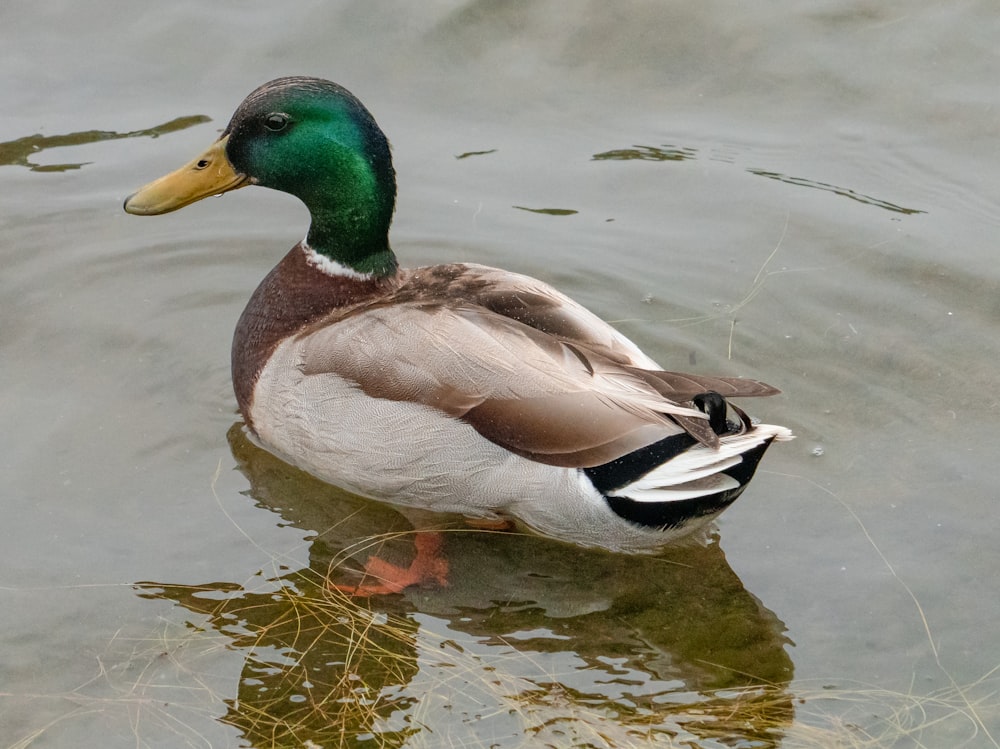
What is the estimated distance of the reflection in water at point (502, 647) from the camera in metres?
4.43

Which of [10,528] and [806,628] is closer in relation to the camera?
[806,628]

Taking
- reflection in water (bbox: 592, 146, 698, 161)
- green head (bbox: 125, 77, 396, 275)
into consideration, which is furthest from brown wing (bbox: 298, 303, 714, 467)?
reflection in water (bbox: 592, 146, 698, 161)

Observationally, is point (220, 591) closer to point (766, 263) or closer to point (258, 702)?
point (258, 702)

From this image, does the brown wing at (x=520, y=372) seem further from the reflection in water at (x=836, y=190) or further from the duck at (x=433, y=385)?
the reflection in water at (x=836, y=190)

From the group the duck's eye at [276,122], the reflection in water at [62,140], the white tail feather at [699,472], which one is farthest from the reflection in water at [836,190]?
the reflection in water at [62,140]

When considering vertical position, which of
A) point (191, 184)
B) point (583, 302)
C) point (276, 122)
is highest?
point (276, 122)

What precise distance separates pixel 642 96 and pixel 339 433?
3.72m

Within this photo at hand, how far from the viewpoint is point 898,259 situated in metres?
6.79

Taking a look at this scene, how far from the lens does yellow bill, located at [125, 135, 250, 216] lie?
5.53 metres

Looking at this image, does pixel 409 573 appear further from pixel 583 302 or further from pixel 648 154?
pixel 648 154

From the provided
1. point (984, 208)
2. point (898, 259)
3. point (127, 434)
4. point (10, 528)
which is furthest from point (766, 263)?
point (10, 528)

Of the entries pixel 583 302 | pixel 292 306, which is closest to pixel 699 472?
pixel 292 306

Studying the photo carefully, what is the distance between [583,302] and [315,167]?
172 centimetres

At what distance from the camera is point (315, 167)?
17.9ft
